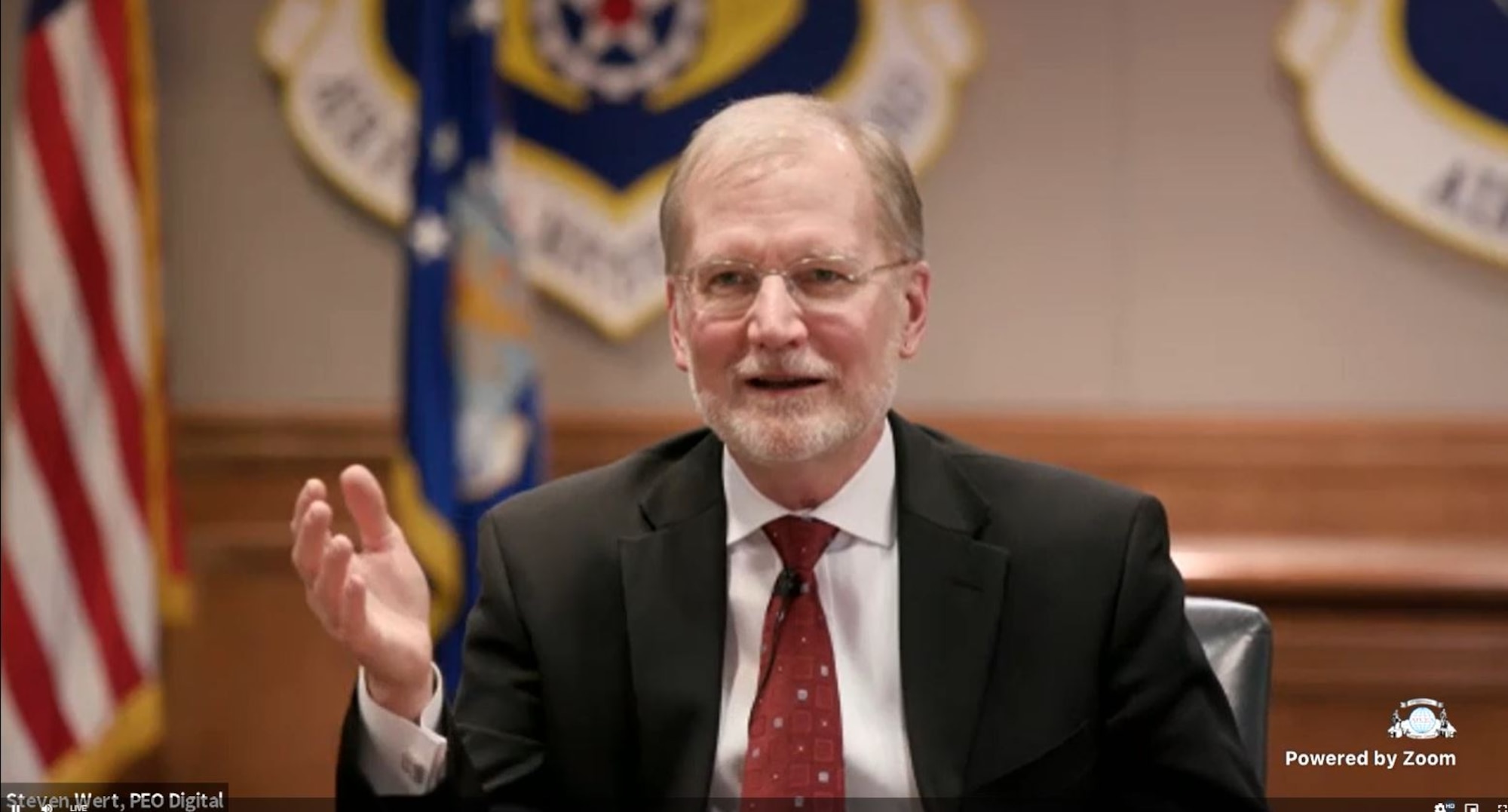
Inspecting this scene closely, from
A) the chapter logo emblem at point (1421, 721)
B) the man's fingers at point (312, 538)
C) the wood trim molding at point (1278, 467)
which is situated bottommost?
the chapter logo emblem at point (1421, 721)

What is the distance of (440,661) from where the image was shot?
11.8ft

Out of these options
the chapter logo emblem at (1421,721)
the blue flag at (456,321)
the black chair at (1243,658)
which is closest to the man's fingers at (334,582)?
the black chair at (1243,658)

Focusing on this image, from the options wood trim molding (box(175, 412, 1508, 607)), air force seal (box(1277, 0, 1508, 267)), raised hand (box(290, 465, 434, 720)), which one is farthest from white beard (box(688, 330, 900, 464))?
air force seal (box(1277, 0, 1508, 267))

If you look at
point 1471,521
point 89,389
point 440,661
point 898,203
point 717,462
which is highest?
point 898,203

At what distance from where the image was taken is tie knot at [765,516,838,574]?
186 cm

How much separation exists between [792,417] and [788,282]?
14cm

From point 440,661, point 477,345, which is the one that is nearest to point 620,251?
point 477,345

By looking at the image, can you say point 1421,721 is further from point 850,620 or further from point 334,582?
point 334,582

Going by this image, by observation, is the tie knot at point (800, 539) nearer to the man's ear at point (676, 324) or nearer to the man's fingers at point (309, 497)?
the man's ear at point (676, 324)

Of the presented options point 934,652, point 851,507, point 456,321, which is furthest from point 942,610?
point 456,321

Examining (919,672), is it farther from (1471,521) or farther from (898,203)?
(1471,521)

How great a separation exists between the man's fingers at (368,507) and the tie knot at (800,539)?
44 cm

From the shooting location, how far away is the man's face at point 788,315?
1788mm

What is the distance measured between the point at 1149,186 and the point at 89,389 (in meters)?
2.43
